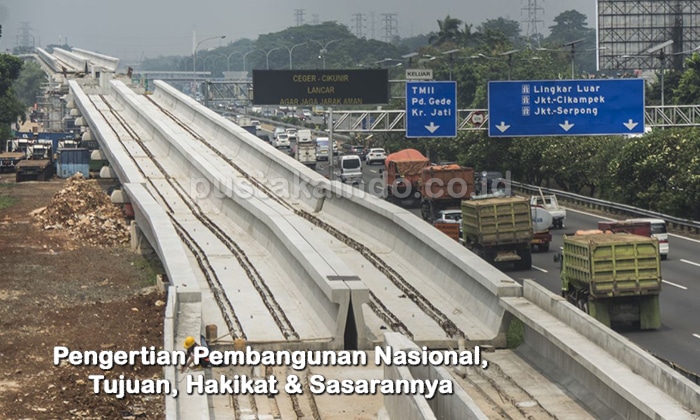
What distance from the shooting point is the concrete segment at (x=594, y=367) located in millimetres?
19547

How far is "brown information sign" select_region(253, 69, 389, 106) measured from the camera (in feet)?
204

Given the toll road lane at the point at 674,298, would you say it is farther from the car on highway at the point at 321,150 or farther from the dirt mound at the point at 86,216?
the car on highway at the point at 321,150

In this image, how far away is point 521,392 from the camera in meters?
23.5

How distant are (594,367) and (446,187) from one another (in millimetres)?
35390

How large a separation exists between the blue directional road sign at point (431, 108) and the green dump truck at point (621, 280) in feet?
83.2

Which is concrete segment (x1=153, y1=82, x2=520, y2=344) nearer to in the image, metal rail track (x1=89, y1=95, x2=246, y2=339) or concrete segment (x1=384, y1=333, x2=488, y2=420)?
metal rail track (x1=89, y1=95, x2=246, y2=339)

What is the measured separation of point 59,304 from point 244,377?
11648 mm

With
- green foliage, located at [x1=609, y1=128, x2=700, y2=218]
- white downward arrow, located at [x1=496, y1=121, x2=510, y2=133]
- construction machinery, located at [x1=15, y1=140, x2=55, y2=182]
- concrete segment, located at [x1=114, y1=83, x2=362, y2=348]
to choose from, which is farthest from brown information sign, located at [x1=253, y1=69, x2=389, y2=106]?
construction machinery, located at [x1=15, y1=140, x2=55, y2=182]

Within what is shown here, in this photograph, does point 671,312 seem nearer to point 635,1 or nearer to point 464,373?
point 464,373

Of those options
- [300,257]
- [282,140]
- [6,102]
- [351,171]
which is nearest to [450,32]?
[282,140]

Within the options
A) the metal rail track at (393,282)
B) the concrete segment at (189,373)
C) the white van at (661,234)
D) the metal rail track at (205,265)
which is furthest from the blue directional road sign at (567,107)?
the concrete segment at (189,373)

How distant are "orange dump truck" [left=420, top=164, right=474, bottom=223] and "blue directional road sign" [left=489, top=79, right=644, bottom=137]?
11.0 ft

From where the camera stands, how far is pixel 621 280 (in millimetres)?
A: 31734

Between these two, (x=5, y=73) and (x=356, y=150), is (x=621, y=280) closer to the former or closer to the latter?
(x=356, y=150)
